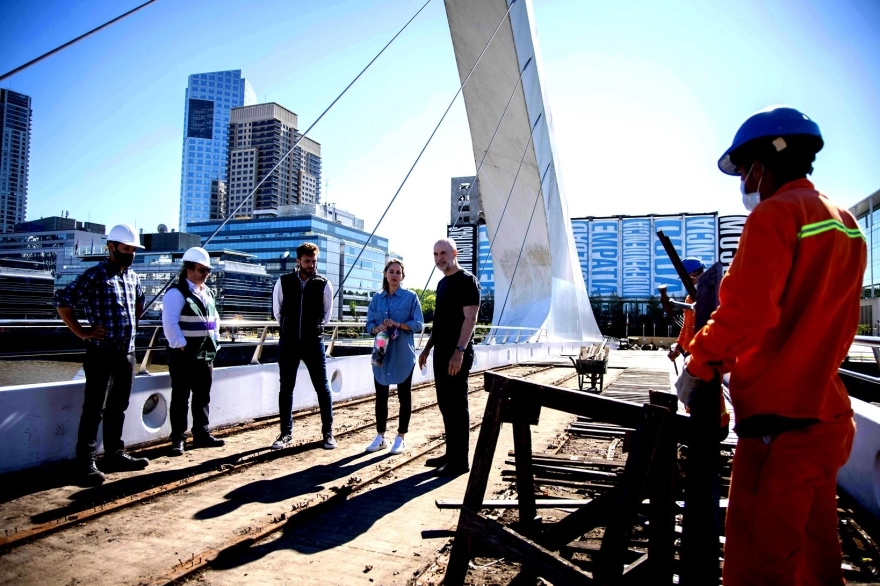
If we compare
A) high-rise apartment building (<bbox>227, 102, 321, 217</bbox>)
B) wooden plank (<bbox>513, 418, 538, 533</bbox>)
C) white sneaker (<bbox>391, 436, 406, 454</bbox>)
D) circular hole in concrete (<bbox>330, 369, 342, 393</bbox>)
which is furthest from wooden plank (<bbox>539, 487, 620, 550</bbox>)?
high-rise apartment building (<bbox>227, 102, 321, 217</bbox>)

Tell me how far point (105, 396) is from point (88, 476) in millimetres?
583

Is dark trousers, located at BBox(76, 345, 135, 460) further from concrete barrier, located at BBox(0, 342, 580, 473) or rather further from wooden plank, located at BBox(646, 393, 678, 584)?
wooden plank, located at BBox(646, 393, 678, 584)

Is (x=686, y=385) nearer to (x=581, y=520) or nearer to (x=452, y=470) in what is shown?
(x=581, y=520)

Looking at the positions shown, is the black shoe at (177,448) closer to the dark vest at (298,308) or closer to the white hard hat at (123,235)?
the dark vest at (298,308)

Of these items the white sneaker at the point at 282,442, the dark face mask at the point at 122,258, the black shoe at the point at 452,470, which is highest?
the dark face mask at the point at 122,258

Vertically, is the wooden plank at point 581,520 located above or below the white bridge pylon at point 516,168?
below

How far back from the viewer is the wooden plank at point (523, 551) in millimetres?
1857

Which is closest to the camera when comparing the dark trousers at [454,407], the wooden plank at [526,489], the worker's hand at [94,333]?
the wooden plank at [526,489]

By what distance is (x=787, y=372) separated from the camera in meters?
1.59

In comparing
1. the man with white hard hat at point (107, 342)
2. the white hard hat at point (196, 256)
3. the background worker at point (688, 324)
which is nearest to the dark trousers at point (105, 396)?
the man with white hard hat at point (107, 342)

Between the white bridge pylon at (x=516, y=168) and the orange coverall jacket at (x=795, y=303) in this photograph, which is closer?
the orange coverall jacket at (x=795, y=303)

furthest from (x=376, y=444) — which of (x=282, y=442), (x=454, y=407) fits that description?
(x=454, y=407)

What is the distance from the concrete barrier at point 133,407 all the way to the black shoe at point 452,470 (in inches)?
107

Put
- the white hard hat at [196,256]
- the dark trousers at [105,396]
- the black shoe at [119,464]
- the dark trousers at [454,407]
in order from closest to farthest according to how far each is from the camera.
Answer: the dark trousers at [105,396] → the black shoe at [119,464] → the dark trousers at [454,407] → the white hard hat at [196,256]
